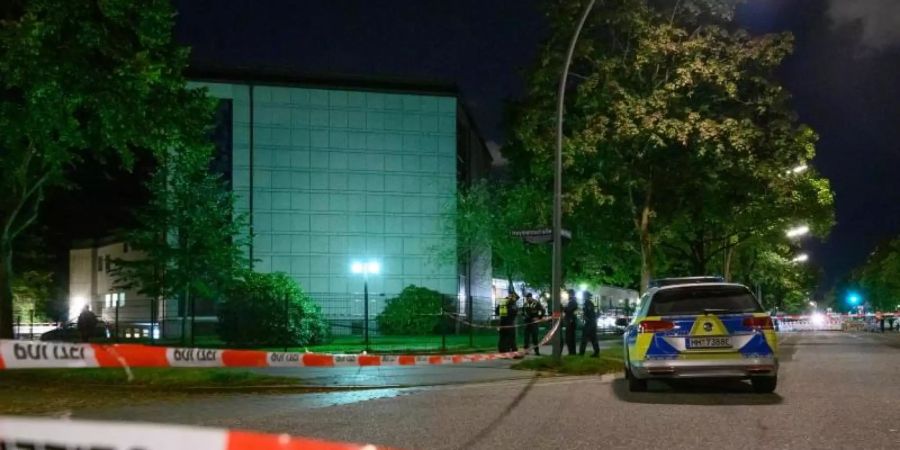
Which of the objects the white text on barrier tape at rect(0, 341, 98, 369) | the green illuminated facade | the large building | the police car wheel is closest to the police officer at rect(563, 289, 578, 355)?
the police car wheel

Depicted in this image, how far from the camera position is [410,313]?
1312 inches

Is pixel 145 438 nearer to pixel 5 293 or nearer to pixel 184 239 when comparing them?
pixel 5 293

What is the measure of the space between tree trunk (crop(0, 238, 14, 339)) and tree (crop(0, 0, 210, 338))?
0.02 metres

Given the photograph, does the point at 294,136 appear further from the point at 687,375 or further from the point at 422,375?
the point at 687,375

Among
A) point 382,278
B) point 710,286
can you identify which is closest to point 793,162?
point 710,286

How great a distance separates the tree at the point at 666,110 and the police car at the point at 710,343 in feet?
37.2

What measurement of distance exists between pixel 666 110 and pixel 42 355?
64.0 feet

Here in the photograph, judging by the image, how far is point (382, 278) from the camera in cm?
4303

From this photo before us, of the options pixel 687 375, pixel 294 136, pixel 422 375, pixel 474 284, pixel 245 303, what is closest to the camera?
pixel 687 375

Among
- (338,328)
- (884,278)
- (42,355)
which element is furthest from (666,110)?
(884,278)

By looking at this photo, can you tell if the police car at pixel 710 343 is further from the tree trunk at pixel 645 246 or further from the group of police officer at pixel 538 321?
the tree trunk at pixel 645 246

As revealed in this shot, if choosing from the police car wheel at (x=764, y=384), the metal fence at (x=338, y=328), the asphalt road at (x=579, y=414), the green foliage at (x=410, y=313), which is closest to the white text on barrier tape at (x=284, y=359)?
the asphalt road at (x=579, y=414)

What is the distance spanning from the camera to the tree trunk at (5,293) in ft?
62.4

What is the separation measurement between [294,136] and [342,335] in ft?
37.6
